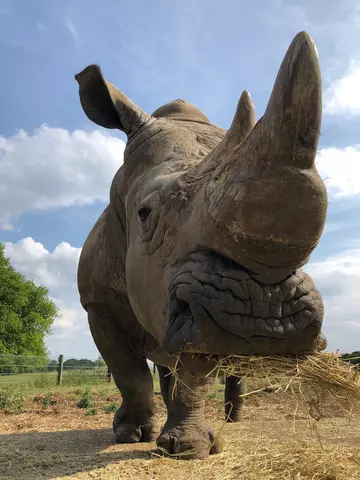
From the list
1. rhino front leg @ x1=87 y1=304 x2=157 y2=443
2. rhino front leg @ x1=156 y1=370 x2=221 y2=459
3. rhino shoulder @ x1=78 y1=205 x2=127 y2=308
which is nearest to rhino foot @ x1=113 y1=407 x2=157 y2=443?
rhino front leg @ x1=87 y1=304 x2=157 y2=443

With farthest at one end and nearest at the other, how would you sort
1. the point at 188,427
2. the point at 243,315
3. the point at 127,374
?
the point at 127,374 < the point at 188,427 < the point at 243,315

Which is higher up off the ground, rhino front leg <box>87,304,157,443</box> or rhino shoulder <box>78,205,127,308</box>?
rhino shoulder <box>78,205,127,308</box>

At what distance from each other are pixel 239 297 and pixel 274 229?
0.38m

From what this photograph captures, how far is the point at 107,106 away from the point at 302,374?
3.11 meters

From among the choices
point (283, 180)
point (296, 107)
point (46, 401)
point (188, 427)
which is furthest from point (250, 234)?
point (46, 401)

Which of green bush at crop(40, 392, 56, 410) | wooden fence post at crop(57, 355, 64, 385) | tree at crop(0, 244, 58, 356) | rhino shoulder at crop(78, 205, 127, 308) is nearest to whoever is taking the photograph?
rhino shoulder at crop(78, 205, 127, 308)

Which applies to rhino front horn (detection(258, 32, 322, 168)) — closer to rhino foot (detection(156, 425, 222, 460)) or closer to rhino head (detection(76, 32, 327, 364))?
rhino head (detection(76, 32, 327, 364))

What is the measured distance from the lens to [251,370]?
265 cm

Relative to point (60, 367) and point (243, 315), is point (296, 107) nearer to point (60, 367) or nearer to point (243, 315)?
point (243, 315)

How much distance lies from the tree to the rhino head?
1318 inches

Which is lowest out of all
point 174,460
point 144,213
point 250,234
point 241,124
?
point 174,460

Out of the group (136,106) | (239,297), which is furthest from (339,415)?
(239,297)

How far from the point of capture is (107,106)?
4.79 meters

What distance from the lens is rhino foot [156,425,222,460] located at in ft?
13.8
